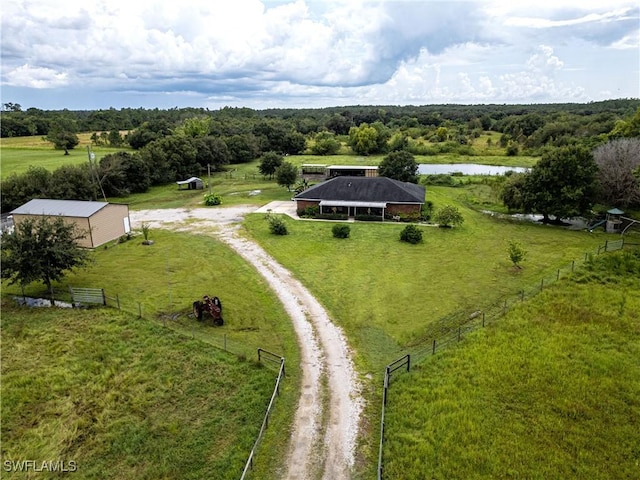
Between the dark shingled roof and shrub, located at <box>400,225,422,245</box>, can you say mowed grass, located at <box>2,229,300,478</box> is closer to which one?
shrub, located at <box>400,225,422,245</box>

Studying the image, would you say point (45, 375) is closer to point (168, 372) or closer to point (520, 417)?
point (168, 372)

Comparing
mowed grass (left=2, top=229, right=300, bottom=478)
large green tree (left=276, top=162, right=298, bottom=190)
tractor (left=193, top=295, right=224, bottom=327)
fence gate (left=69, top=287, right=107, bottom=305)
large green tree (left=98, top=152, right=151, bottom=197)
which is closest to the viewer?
mowed grass (left=2, top=229, right=300, bottom=478)

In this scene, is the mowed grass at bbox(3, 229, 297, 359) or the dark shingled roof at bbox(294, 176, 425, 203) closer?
the mowed grass at bbox(3, 229, 297, 359)

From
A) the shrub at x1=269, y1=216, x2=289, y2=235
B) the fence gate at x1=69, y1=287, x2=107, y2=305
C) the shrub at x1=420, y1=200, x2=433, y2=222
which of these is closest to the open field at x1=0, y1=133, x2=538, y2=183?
the shrub at x1=420, y1=200, x2=433, y2=222

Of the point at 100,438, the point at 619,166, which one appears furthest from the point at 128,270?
the point at 619,166

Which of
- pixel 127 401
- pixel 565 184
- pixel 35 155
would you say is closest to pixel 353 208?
pixel 565 184

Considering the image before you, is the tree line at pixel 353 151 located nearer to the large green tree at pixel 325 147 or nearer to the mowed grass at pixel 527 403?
the large green tree at pixel 325 147
